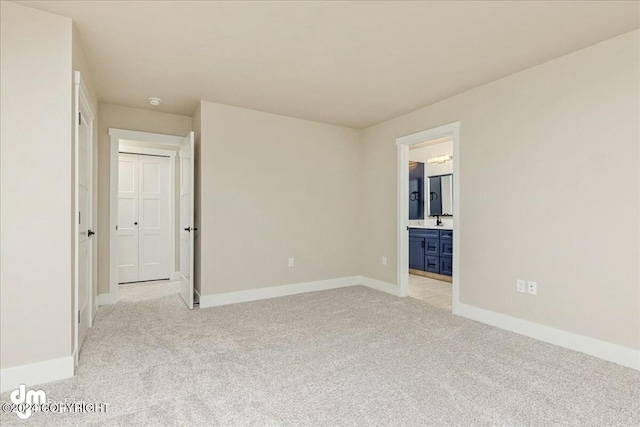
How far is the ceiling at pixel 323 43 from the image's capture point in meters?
2.11

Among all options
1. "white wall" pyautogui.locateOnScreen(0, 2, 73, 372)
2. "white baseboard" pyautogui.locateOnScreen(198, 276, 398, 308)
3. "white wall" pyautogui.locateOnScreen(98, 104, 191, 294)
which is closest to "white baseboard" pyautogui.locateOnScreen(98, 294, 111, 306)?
"white wall" pyautogui.locateOnScreen(98, 104, 191, 294)

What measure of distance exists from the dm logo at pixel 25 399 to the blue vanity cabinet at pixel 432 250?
4878mm

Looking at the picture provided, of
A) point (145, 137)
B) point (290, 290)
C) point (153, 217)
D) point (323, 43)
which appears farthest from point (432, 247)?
point (153, 217)

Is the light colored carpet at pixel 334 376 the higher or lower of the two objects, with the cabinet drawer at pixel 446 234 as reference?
lower

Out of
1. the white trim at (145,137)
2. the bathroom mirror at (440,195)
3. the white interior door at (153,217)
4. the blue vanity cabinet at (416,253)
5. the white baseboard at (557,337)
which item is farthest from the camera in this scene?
the bathroom mirror at (440,195)

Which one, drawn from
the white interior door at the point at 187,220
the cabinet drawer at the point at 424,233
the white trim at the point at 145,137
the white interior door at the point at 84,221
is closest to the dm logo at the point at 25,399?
the white interior door at the point at 84,221

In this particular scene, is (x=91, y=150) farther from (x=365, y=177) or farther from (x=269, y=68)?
(x=365, y=177)

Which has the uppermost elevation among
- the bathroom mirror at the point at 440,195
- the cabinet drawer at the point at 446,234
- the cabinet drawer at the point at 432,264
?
the bathroom mirror at the point at 440,195

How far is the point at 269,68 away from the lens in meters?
2.96

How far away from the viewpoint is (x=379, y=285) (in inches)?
184

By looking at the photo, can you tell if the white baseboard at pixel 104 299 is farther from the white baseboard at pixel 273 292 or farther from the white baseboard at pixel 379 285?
the white baseboard at pixel 379 285

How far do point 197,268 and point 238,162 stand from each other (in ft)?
4.45

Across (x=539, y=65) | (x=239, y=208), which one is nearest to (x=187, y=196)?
(x=239, y=208)

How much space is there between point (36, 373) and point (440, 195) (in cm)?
584
